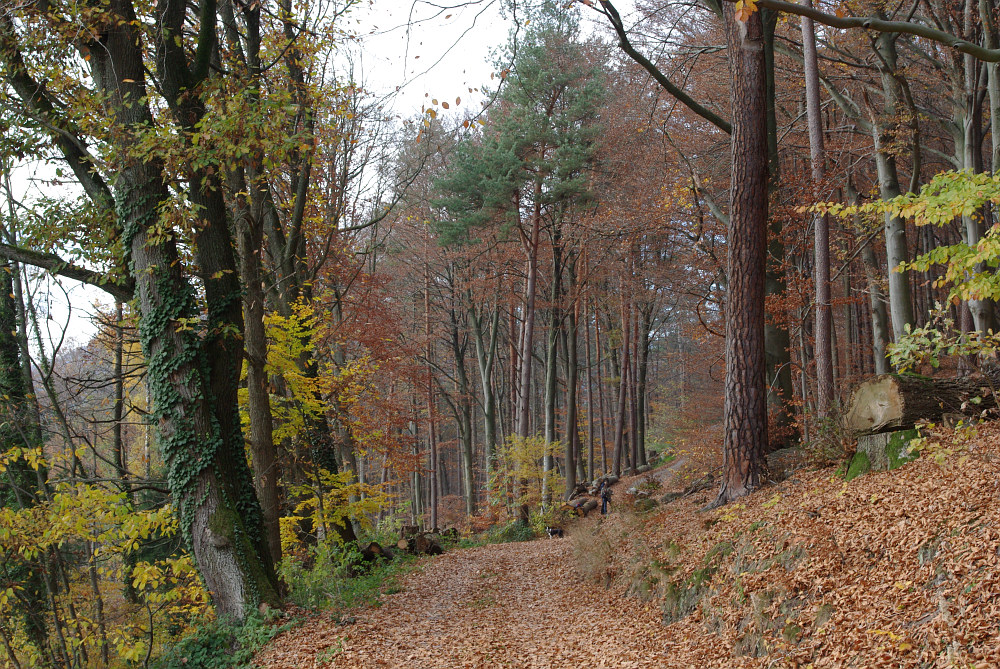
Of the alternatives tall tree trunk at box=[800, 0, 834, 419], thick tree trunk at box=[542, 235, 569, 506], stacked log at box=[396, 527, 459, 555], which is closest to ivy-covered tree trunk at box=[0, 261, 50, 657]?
stacked log at box=[396, 527, 459, 555]

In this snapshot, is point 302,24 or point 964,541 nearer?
point 964,541

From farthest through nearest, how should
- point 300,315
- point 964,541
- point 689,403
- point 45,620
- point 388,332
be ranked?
point 689,403 → point 388,332 → point 300,315 → point 45,620 → point 964,541

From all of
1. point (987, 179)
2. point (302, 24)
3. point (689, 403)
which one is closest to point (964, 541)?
point (987, 179)

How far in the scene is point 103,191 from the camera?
8297 millimetres

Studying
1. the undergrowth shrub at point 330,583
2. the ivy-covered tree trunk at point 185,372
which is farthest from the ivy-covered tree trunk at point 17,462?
the undergrowth shrub at point 330,583

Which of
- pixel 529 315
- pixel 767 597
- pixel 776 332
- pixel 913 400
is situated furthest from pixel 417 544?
pixel 913 400

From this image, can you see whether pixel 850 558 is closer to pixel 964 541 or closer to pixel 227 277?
pixel 964 541

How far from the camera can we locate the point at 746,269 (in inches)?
321

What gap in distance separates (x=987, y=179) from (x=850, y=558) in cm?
299

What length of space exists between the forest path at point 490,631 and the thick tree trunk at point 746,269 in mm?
2243

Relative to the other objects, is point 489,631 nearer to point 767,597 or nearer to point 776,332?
point 767,597

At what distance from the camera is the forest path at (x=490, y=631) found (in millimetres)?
6238

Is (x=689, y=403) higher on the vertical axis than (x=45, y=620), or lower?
higher

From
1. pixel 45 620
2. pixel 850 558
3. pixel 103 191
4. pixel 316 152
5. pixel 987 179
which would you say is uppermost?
pixel 316 152
